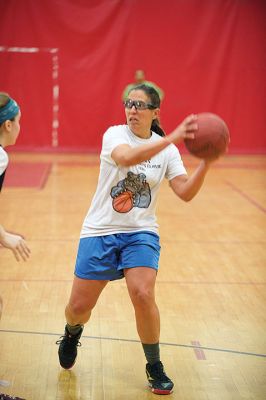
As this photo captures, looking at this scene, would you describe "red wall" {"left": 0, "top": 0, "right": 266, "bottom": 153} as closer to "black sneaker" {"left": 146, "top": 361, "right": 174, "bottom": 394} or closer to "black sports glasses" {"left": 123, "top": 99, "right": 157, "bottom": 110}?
"black sports glasses" {"left": 123, "top": 99, "right": 157, "bottom": 110}

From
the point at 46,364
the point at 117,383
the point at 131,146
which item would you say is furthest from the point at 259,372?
the point at 131,146

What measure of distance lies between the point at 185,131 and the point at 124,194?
1.97 feet

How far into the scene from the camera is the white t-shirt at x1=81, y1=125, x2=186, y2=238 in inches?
154

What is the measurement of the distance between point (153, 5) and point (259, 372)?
503 inches

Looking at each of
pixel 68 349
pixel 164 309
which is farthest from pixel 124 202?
pixel 164 309

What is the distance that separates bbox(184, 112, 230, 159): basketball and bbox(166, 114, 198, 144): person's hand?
0.05 m

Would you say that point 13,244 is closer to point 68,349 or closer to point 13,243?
point 13,243

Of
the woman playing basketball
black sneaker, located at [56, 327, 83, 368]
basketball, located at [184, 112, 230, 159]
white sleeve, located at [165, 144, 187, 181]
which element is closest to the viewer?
basketball, located at [184, 112, 230, 159]

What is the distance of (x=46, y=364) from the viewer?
432cm

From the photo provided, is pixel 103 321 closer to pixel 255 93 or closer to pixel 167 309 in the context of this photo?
pixel 167 309

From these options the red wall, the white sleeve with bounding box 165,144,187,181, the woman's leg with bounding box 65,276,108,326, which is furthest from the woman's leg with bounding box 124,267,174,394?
the red wall

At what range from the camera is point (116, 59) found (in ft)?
51.7

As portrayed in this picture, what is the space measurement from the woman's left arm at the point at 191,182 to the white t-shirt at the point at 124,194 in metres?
0.11

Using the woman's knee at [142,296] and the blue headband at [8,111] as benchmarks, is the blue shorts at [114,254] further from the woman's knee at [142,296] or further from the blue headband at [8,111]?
the blue headband at [8,111]
